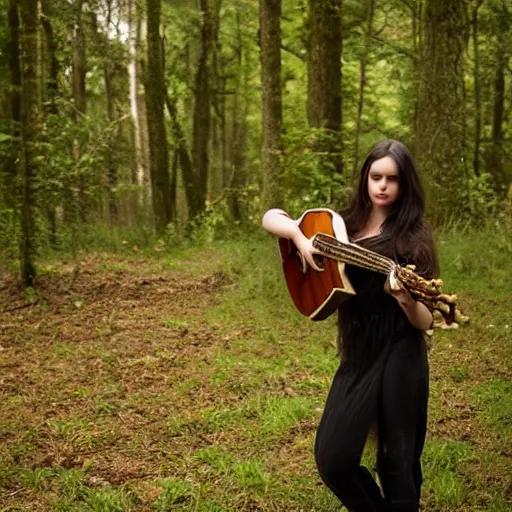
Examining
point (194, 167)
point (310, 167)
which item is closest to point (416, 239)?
point (310, 167)

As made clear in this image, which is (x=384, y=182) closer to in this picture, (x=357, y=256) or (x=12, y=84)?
(x=357, y=256)

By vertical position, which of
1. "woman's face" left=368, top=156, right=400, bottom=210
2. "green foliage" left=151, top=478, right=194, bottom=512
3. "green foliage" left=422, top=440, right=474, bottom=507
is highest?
"woman's face" left=368, top=156, right=400, bottom=210

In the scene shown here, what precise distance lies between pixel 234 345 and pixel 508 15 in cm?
1216

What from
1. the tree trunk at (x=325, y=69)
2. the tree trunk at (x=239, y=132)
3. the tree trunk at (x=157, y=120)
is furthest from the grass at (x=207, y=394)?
the tree trunk at (x=239, y=132)

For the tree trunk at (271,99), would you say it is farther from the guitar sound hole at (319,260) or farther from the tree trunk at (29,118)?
the guitar sound hole at (319,260)

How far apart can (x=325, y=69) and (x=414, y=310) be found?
11.1m

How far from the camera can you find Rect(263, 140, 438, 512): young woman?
3.27 metres

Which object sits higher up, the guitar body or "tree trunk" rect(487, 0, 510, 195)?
"tree trunk" rect(487, 0, 510, 195)

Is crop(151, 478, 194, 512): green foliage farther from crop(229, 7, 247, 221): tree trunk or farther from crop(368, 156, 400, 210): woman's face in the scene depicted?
crop(229, 7, 247, 221): tree trunk

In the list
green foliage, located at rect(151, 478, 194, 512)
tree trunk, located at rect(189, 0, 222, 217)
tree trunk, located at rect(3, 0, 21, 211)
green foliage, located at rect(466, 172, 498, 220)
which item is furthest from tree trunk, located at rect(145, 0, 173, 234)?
green foliage, located at rect(151, 478, 194, 512)

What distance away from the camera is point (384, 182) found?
336 centimetres

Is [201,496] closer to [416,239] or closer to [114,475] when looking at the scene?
[114,475]

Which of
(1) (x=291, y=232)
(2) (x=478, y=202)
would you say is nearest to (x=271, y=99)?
(2) (x=478, y=202)

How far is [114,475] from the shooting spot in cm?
504
